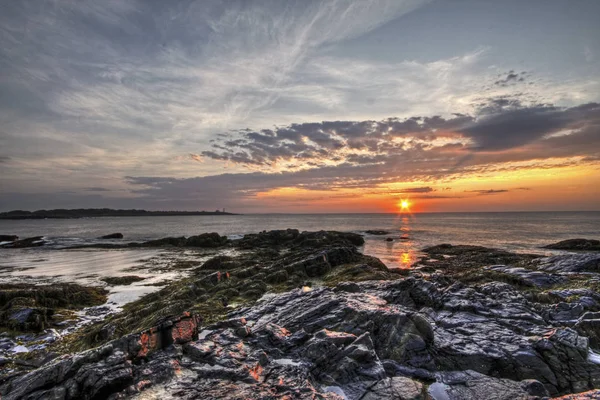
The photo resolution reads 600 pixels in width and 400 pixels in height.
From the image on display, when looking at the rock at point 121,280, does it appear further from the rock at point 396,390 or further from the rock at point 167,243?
the rock at point 167,243

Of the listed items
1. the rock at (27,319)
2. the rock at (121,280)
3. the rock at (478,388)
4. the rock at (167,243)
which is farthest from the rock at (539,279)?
the rock at (167,243)

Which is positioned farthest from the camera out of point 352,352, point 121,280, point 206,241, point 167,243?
point 167,243

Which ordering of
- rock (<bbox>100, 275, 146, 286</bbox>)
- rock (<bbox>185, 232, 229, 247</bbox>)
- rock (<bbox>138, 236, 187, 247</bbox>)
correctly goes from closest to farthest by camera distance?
rock (<bbox>100, 275, 146, 286</bbox>) < rock (<bbox>185, 232, 229, 247</bbox>) < rock (<bbox>138, 236, 187, 247</bbox>)

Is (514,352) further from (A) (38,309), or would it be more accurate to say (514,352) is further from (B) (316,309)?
(A) (38,309)

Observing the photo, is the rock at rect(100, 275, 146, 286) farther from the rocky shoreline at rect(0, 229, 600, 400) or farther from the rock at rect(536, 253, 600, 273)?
the rock at rect(536, 253, 600, 273)

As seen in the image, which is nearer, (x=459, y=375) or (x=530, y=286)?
(x=459, y=375)

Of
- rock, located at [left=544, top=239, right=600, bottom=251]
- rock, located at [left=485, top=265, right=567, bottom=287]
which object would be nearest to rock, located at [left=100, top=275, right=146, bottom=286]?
rock, located at [left=485, top=265, right=567, bottom=287]

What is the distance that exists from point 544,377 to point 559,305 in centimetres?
627

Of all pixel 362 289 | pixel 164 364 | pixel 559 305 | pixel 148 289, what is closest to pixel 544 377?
pixel 559 305

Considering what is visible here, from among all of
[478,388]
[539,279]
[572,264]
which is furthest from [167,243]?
[572,264]

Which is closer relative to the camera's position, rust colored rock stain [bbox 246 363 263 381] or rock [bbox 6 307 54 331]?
rust colored rock stain [bbox 246 363 263 381]

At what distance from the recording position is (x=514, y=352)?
9.80 metres

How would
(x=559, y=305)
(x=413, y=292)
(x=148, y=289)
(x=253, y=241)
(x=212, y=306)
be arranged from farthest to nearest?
(x=253, y=241)
(x=148, y=289)
(x=212, y=306)
(x=413, y=292)
(x=559, y=305)

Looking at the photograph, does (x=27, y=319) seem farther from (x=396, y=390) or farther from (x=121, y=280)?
(x=396, y=390)
